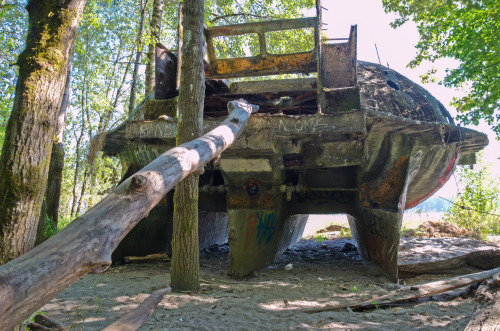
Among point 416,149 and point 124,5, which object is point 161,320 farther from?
point 124,5

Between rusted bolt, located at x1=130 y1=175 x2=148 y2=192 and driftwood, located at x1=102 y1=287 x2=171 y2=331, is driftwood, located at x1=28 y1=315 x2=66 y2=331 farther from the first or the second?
rusted bolt, located at x1=130 y1=175 x2=148 y2=192

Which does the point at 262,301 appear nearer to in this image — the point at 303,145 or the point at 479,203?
the point at 303,145

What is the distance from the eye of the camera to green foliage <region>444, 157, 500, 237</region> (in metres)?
10.7

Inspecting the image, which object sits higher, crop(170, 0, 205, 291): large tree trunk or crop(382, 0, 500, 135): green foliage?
crop(382, 0, 500, 135): green foliage

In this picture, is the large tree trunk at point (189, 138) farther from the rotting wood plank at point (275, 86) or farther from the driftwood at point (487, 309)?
the driftwood at point (487, 309)

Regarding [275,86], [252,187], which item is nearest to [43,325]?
[252,187]

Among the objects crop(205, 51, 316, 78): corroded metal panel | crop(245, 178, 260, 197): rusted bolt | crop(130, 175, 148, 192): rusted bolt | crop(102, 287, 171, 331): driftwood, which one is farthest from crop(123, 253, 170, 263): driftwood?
crop(130, 175, 148, 192): rusted bolt

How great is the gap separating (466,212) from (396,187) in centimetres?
683

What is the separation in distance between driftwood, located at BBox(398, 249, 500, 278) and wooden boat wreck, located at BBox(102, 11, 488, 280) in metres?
0.46

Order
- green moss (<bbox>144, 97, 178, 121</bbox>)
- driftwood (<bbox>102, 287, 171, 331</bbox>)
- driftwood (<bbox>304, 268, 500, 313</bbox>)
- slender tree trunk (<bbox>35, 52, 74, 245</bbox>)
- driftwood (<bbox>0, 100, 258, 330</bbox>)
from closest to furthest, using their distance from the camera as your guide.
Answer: driftwood (<bbox>0, 100, 258, 330</bbox>) < driftwood (<bbox>102, 287, 171, 331</bbox>) < driftwood (<bbox>304, 268, 500, 313</bbox>) < green moss (<bbox>144, 97, 178, 121</bbox>) < slender tree trunk (<bbox>35, 52, 74, 245</bbox>)

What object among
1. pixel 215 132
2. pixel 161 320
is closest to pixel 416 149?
pixel 215 132

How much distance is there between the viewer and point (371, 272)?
19.1 feet

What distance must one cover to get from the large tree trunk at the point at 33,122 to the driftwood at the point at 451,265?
17.6 feet

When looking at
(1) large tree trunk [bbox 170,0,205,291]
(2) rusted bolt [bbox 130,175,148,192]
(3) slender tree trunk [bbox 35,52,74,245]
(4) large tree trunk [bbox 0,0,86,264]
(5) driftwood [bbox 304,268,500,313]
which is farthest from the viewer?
(3) slender tree trunk [bbox 35,52,74,245]
